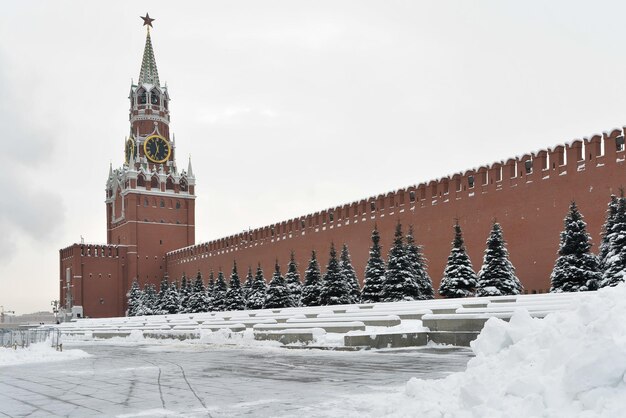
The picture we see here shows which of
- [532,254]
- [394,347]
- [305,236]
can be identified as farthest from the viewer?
[305,236]

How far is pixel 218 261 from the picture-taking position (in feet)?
156

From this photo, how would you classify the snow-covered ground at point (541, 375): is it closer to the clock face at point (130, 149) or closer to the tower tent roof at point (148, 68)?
the clock face at point (130, 149)

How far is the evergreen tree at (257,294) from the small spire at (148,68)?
33.5 m

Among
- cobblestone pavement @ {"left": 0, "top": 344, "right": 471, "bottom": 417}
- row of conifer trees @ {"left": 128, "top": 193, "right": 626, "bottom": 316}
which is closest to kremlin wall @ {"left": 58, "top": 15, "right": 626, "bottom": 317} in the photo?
row of conifer trees @ {"left": 128, "top": 193, "right": 626, "bottom": 316}

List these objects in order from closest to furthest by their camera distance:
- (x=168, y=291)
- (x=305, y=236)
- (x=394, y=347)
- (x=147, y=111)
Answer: (x=394, y=347) < (x=305, y=236) < (x=168, y=291) < (x=147, y=111)

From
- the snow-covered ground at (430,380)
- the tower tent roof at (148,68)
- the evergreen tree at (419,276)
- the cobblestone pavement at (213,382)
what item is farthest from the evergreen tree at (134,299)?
the snow-covered ground at (430,380)

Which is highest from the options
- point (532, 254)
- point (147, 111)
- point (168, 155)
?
point (147, 111)

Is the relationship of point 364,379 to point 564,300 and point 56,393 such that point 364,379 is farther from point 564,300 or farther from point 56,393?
point 564,300

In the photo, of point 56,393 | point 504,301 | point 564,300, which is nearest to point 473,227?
point 504,301

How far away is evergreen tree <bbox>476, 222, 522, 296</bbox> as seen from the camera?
68.9 ft

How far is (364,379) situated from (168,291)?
40347 millimetres

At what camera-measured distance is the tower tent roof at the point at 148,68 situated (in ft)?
203

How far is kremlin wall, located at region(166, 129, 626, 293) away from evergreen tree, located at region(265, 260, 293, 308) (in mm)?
3372

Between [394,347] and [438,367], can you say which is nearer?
[438,367]
